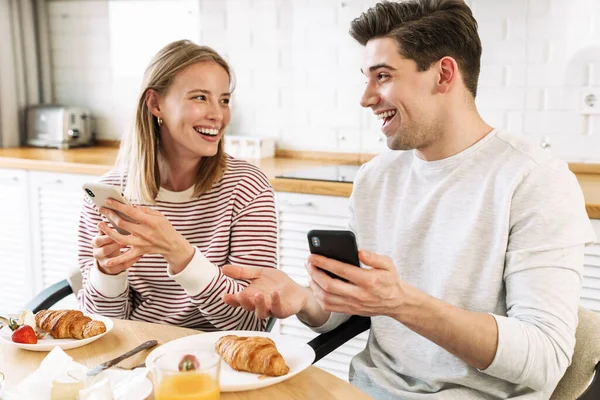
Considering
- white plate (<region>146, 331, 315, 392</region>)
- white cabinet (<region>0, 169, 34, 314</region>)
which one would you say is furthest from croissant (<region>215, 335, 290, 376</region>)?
white cabinet (<region>0, 169, 34, 314</region>)

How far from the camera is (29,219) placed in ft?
12.0

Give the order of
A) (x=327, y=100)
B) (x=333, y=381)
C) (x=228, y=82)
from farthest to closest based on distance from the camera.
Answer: (x=327, y=100) < (x=228, y=82) < (x=333, y=381)

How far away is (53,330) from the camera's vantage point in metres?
1.43

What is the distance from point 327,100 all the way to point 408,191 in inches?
74.0

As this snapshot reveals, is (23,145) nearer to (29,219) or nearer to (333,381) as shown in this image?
(29,219)

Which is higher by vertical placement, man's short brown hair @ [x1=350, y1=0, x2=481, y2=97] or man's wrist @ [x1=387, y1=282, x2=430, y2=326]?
man's short brown hair @ [x1=350, y1=0, x2=481, y2=97]

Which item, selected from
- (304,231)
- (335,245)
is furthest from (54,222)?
(335,245)

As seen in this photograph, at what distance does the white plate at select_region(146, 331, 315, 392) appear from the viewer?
47.5 inches

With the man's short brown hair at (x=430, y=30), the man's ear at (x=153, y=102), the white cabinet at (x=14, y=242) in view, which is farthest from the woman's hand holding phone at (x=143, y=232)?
the white cabinet at (x=14, y=242)

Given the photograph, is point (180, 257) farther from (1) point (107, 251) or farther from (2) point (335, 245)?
(2) point (335, 245)

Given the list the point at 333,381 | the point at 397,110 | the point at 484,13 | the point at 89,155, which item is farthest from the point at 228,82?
the point at 89,155

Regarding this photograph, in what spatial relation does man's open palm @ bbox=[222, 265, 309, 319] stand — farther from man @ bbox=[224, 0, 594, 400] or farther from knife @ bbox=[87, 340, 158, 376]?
knife @ bbox=[87, 340, 158, 376]

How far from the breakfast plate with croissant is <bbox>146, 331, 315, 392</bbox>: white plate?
177 millimetres

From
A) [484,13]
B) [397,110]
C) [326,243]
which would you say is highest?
[484,13]
